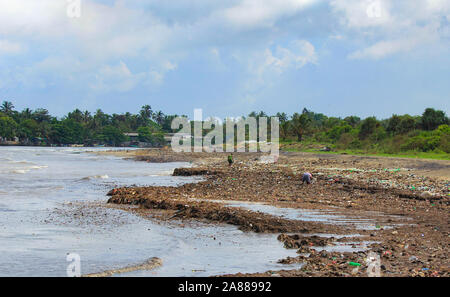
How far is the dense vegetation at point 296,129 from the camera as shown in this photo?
44.1 m

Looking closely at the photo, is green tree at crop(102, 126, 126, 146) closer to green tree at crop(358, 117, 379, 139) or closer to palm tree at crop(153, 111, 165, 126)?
palm tree at crop(153, 111, 165, 126)

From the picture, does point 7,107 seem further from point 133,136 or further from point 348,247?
point 348,247

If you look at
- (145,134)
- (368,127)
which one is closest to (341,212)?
(368,127)

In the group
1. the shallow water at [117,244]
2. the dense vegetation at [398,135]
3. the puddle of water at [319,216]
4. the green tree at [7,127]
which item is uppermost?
the green tree at [7,127]

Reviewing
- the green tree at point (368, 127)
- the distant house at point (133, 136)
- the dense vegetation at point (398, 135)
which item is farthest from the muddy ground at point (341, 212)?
the distant house at point (133, 136)

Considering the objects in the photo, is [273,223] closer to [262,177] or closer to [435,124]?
[262,177]

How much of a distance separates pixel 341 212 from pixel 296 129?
205 feet

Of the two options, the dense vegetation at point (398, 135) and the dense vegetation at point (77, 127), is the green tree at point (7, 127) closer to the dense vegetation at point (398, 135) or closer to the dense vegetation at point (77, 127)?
the dense vegetation at point (77, 127)

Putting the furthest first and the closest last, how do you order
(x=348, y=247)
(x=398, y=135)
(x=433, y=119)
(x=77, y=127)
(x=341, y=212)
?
(x=77, y=127) → (x=433, y=119) → (x=398, y=135) → (x=341, y=212) → (x=348, y=247)

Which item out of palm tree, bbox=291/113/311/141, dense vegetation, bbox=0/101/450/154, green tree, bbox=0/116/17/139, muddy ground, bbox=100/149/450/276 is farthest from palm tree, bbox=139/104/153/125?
muddy ground, bbox=100/149/450/276

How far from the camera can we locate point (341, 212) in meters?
14.1

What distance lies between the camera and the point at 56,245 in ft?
33.1

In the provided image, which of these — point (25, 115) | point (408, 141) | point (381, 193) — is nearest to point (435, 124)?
point (408, 141)

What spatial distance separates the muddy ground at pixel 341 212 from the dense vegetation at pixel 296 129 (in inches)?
724
